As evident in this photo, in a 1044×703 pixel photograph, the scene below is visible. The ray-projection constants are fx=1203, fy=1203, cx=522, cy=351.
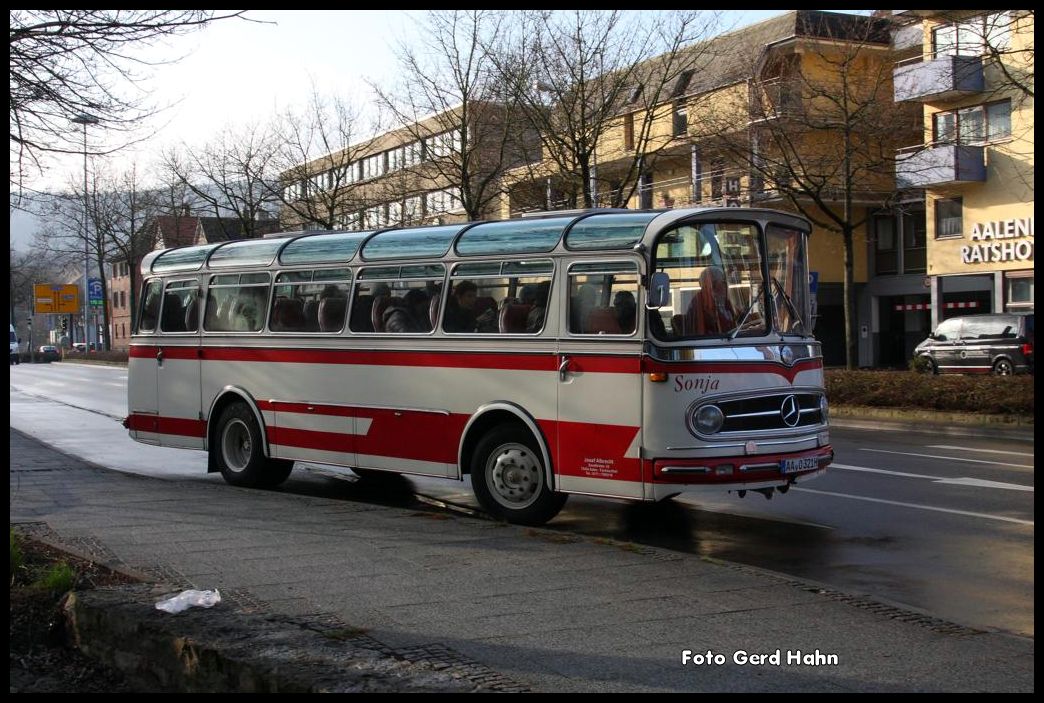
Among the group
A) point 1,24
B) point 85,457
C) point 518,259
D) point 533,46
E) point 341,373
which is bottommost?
point 85,457

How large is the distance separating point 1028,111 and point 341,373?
32715 mm

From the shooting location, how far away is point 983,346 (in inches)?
1358

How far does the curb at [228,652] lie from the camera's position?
17.0 ft

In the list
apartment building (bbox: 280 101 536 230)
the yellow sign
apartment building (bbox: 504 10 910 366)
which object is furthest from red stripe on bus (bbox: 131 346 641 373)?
the yellow sign

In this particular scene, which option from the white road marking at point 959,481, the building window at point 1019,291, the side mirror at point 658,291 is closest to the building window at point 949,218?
the building window at point 1019,291

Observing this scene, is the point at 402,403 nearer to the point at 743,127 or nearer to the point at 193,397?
the point at 193,397

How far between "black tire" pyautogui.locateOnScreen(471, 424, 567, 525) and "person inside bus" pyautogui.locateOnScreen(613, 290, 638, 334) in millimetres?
1434

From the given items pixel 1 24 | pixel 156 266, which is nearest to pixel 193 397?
pixel 156 266

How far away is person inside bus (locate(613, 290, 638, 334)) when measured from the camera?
975 cm

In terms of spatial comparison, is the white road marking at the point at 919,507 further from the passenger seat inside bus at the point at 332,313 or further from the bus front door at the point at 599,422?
the passenger seat inside bus at the point at 332,313

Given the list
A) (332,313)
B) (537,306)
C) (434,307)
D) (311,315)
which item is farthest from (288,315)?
(537,306)

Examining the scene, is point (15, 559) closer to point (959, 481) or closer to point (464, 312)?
point (464, 312)

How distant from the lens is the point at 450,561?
8352mm

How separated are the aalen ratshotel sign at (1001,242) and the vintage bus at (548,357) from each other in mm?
32649
